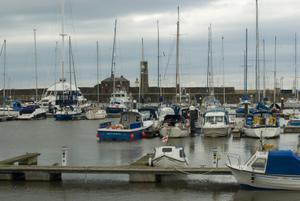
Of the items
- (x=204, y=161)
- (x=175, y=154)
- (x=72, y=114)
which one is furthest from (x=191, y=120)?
(x=72, y=114)

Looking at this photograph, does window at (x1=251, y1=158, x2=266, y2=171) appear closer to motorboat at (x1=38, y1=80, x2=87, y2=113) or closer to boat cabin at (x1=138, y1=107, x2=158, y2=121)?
boat cabin at (x1=138, y1=107, x2=158, y2=121)

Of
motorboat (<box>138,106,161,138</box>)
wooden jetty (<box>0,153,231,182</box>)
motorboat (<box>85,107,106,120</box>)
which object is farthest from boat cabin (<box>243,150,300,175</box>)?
motorboat (<box>85,107,106,120</box>)

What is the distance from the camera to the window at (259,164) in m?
25.9

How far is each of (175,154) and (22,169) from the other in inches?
308

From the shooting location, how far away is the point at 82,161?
129 feet

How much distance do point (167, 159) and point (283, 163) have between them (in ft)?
21.6

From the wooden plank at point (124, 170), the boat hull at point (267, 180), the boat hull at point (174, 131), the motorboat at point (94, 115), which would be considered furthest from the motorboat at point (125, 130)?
the motorboat at point (94, 115)

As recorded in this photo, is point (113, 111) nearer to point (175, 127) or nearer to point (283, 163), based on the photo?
point (175, 127)

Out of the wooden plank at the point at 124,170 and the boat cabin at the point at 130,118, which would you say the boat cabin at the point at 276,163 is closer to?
the wooden plank at the point at 124,170

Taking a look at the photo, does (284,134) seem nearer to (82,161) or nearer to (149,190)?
(82,161)

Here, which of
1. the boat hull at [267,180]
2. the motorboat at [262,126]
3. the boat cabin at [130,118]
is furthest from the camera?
the boat cabin at [130,118]

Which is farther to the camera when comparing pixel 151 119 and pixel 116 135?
pixel 151 119

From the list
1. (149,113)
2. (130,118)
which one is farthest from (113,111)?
(130,118)

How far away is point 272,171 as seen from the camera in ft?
84.5
